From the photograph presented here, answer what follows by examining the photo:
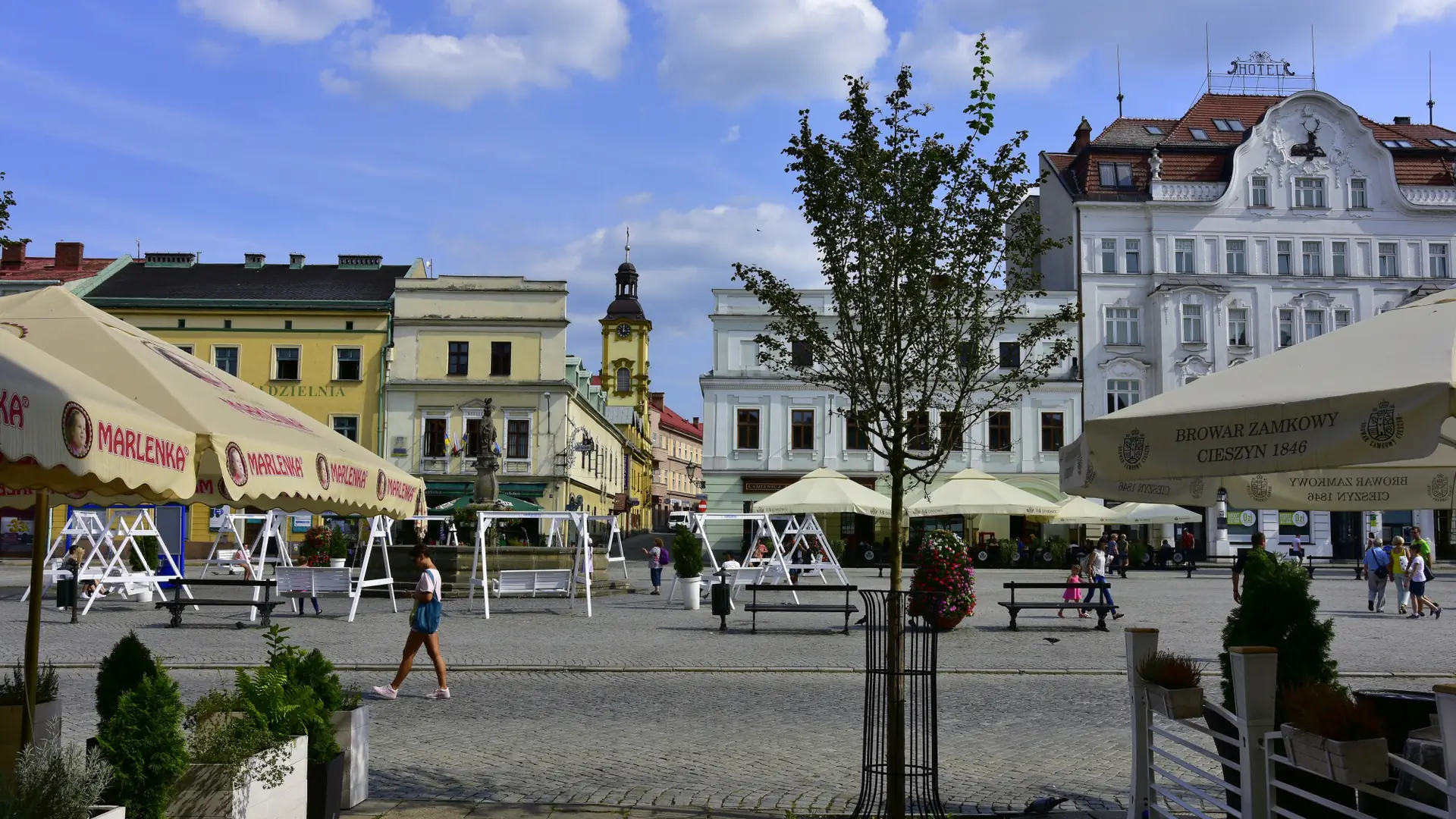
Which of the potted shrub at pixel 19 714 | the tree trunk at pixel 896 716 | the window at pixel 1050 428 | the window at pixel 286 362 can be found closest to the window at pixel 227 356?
the window at pixel 286 362

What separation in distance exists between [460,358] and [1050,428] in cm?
2579

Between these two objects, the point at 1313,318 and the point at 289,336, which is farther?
the point at 289,336

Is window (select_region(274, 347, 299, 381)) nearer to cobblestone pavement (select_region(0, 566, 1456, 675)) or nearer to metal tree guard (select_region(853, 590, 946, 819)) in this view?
cobblestone pavement (select_region(0, 566, 1456, 675))

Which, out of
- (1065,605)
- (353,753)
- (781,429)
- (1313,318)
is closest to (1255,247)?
(1313,318)

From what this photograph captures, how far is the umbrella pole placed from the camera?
571 cm

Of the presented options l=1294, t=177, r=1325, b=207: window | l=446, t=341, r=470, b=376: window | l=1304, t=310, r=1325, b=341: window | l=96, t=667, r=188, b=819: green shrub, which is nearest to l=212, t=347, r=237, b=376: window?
l=446, t=341, r=470, b=376: window

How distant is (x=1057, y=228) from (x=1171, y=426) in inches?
1964

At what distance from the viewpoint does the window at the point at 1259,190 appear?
162 ft

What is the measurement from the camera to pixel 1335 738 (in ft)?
14.2

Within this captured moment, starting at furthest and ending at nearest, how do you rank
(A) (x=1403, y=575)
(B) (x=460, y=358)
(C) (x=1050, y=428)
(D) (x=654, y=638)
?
(B) (x=460, y=358) < (C) (x=1050, y=428) < (A) (x=1403, y=575) < (D) (x=654, y=638)

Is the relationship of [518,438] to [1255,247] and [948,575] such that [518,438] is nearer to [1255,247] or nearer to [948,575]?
[1255,247]

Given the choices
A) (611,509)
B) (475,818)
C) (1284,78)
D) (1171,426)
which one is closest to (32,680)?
(475,818)

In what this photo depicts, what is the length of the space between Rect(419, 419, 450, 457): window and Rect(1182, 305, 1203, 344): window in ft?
104

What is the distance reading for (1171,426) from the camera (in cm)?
533
